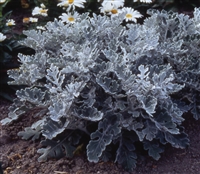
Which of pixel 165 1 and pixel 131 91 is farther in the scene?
pixel 165 1

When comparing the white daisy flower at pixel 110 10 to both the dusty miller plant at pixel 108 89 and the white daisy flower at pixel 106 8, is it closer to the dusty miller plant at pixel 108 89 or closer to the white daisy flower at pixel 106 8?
the white daisy flower at pixel 106 8

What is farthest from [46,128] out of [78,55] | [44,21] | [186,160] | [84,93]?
[44,21]

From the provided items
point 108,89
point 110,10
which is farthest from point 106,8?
point 108,89

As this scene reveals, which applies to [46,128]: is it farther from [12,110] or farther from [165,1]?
[165,1]

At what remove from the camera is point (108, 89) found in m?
2.67

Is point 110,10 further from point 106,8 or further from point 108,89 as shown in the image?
point 108,89

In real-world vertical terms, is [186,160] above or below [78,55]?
below

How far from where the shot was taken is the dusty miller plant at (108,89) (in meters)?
2.67

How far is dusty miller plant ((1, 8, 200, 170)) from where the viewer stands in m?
2.67

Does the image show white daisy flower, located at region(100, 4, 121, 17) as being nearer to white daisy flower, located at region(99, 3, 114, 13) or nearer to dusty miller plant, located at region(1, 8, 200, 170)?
white daisy flower, located at region(99, 3, 114, 13)

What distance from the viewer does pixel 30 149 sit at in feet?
9.86

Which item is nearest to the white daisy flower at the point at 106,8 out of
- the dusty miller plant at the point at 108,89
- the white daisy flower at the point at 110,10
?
the white daisy flower at the point at 110,10

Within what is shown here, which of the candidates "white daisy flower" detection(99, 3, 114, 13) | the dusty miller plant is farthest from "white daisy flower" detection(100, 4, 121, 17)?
the dusty miller plant

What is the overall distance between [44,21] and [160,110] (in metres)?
2.31
